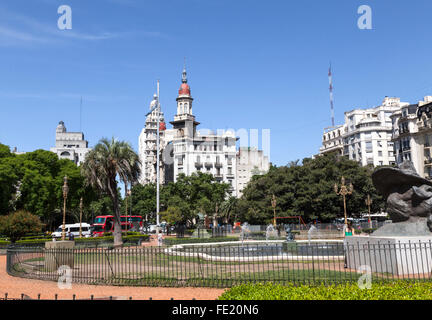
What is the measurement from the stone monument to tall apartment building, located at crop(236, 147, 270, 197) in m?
95.7

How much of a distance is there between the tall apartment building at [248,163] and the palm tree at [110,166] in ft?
264

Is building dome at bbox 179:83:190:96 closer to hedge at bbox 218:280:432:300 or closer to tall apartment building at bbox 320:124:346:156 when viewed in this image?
tall apartment building at bbox 320:124:346:156

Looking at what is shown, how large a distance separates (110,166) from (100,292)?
21.7m

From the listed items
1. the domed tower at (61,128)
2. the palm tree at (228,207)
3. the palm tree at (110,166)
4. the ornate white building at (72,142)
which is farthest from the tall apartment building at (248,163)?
the palm tree at (110,166)

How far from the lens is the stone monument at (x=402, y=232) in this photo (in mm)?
13820

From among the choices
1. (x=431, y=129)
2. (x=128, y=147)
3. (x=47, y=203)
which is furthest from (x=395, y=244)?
(x=431, y=129)

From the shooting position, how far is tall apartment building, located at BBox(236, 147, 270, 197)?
378 feet

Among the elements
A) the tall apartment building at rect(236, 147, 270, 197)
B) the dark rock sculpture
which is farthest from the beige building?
the dark rock sculpture

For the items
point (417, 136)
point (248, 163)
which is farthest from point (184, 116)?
point (417, 136)

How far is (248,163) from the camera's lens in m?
119

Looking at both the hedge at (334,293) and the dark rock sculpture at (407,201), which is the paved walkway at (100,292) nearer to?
the hedge at (334,293)
